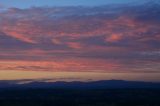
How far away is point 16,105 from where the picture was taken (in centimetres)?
8425

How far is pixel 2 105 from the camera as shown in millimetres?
83500

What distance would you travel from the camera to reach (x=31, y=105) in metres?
85.8

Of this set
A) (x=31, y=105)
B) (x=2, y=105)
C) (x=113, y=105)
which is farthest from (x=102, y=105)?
(x=2, y=105)

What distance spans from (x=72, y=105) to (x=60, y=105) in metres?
3.07

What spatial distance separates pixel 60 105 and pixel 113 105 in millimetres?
11012

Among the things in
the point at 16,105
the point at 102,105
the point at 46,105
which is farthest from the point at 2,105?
the point at 102,105

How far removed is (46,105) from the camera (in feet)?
287

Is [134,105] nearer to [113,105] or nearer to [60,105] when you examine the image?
[113,105]

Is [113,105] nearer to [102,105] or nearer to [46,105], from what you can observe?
[102,105]

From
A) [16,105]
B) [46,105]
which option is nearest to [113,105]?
[46,105]

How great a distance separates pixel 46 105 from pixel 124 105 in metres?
16.3

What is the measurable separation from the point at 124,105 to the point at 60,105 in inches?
522

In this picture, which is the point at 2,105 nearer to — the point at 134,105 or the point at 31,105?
the point at 31,105

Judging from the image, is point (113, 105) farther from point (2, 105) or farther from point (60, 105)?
point (2, 105)
